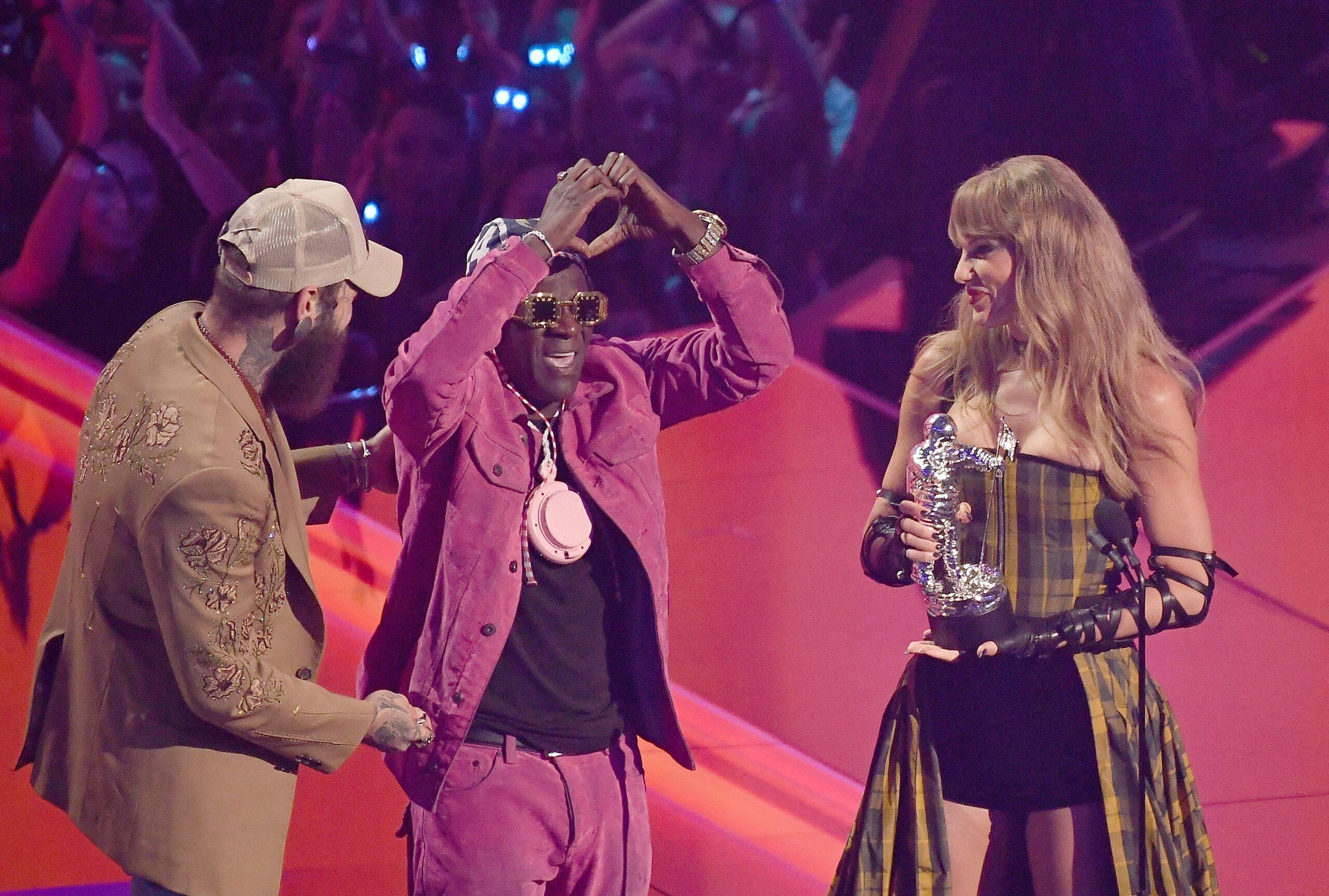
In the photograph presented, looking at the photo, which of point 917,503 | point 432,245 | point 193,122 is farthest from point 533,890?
point 193,122

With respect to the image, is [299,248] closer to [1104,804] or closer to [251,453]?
[251,453]

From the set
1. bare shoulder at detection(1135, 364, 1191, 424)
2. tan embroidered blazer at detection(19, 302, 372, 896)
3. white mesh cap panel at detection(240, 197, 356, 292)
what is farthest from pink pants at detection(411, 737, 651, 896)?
bare shoulder at detection(1135, 364, 1191, 424)

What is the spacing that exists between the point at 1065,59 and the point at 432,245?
6.37ft

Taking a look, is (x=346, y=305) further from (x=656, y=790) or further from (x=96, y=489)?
(x=656, y=790)

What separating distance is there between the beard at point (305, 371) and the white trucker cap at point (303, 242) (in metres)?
0.09

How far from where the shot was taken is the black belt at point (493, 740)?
2338mm

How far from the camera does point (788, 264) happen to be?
153 inches

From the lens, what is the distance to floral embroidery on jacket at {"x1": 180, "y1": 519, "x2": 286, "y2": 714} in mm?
1883

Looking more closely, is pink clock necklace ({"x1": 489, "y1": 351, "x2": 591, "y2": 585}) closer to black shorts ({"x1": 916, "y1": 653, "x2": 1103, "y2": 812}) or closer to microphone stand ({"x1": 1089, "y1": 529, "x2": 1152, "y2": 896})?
black shorts ({"x1": 916, "y1": 653, "x2": 1103, "y2": 812})

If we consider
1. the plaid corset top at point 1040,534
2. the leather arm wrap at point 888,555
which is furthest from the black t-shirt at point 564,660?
the plaid corset top at point 1040,534

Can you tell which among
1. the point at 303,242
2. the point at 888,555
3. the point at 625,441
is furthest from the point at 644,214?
the point at 888,555

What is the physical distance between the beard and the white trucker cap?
87mm

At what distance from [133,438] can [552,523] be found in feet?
2.42

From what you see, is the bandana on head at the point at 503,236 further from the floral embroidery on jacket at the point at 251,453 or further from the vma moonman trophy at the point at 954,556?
the vma moonman trophy at the point at 954,556
